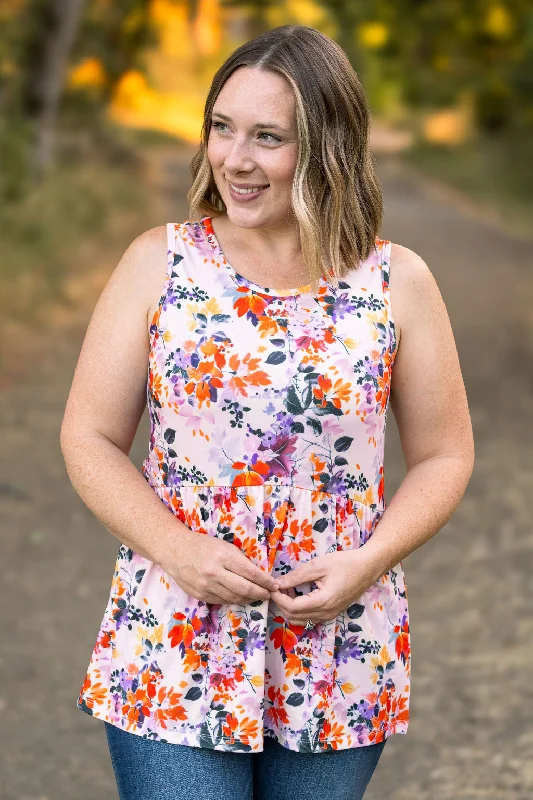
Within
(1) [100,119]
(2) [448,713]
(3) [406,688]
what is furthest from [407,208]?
(3) [406,688]

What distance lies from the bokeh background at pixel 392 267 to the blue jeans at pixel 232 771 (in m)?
1.92

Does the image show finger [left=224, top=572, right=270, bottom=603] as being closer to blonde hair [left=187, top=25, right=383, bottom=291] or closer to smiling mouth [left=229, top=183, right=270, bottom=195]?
blonde hair [left=187, top=25, right=383, bottom=291]

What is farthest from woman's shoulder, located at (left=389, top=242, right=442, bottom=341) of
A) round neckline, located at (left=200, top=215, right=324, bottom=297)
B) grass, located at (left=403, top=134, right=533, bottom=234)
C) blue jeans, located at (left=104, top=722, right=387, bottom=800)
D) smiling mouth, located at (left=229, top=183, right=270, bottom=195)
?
grass, located at (left=403, top=134, right=533, bottom=234)

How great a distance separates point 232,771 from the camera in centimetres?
209

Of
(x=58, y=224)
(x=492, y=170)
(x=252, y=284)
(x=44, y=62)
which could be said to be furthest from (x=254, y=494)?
(x=492, y=170)

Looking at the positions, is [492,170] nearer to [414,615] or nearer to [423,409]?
[414,615]

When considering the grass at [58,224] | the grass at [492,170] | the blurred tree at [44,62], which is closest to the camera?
the grass at [58,224]

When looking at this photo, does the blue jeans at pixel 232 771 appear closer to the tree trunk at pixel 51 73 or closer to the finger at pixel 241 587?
the finger at pixel 241 587

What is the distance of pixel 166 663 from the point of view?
2086 millimetres

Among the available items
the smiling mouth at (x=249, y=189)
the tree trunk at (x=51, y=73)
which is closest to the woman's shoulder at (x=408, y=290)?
the smiling mouth at (x=249, y=189)

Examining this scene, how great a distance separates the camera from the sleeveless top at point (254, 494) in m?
2.05

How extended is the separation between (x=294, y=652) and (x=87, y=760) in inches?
89.4

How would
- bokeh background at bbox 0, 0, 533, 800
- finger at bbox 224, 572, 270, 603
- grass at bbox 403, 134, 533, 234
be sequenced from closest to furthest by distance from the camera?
finger at bbox 224, 572, 270, 603, bokeh background at bbox 0, 0, 533, 800, grass at bbox 403, 134, 533, 234

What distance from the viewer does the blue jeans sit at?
6.78 ft
